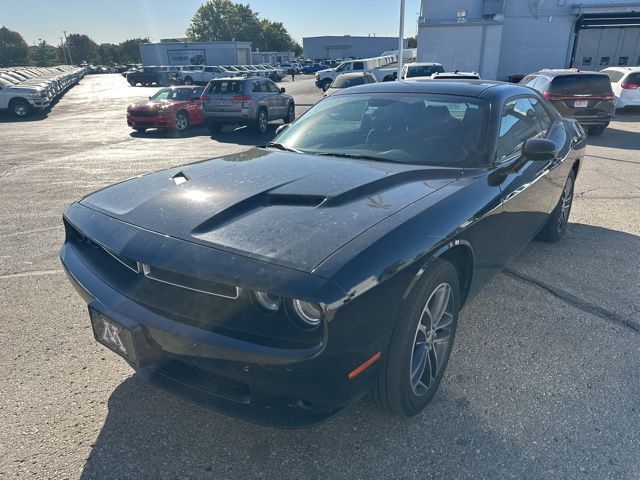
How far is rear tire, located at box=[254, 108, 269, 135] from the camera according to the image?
42.8ft

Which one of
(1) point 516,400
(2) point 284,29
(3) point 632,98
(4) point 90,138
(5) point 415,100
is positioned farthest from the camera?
(2) point 284,29

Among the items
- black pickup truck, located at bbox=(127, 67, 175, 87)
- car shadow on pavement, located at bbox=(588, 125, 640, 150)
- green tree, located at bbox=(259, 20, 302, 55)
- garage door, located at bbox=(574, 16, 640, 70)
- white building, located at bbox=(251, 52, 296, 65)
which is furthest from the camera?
green tree, located at bbox=(259, 20, 302, 55)

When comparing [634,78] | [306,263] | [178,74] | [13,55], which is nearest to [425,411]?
[306,263]

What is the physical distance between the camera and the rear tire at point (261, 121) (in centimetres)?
1305

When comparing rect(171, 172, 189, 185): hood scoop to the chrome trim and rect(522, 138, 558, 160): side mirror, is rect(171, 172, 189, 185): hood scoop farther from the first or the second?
rect(522, 138, 558, 160): side mirror

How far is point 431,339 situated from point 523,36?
29232mm

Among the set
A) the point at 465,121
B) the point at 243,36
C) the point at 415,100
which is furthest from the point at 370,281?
the point at 243,36

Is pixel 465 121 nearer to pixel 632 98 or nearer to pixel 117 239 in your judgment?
pixel 117 239

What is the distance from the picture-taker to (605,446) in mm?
2168

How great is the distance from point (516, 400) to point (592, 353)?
79cm

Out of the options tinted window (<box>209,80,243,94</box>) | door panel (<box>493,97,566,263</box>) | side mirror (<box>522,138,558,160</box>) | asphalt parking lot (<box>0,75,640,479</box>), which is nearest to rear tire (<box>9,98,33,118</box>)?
tinted window (<box>209,80,243,94</box>)

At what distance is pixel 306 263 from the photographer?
171 cm

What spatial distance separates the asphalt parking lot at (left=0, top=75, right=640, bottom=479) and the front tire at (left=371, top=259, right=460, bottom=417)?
0.57ft

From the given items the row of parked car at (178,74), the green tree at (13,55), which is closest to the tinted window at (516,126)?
the row of parked car at (178,74)
